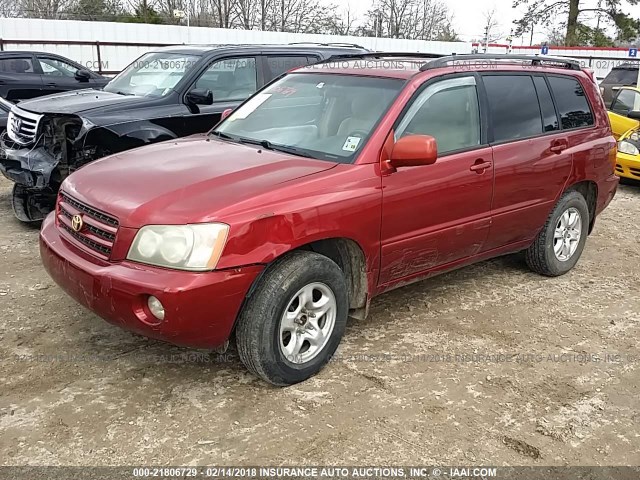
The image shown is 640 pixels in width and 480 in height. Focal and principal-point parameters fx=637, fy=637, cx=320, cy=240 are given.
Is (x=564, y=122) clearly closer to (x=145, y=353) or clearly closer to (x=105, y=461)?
(x=145, y=353)

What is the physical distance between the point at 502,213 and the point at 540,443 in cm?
190

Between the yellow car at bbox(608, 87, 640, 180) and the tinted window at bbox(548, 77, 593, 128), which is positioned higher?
the tinted window at bbox(548, 77, 593, 128)

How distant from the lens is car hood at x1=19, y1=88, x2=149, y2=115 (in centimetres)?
625

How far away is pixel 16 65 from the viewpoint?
39.1ft

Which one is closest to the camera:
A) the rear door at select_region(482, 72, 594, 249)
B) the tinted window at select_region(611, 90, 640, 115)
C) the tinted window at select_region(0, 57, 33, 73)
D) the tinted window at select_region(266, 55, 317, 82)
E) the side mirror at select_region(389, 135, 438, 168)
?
the side mirror at select_region(389, 135, 438, 168)

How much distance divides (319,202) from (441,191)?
1006 mm

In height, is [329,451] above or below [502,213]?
below

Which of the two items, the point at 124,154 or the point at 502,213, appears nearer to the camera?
the point at 124,154

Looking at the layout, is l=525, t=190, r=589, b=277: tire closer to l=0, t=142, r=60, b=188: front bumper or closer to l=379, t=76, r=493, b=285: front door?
l=379, t=76, r=493, b=285: front door

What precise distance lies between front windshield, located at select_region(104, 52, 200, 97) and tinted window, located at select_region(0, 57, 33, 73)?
540cm

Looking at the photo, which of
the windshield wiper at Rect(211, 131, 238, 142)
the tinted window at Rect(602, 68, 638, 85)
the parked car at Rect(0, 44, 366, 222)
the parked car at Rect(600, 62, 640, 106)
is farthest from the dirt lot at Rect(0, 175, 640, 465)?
the tinted window at Rect(602, 68, 638, 85)

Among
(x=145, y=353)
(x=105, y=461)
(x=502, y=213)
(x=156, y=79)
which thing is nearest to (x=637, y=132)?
(x=502, y=213)

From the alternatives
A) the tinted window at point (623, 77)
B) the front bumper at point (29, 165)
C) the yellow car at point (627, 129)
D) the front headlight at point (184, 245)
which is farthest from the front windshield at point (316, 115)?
the tinted window at point (623, 77)

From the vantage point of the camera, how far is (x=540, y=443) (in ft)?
10.2
